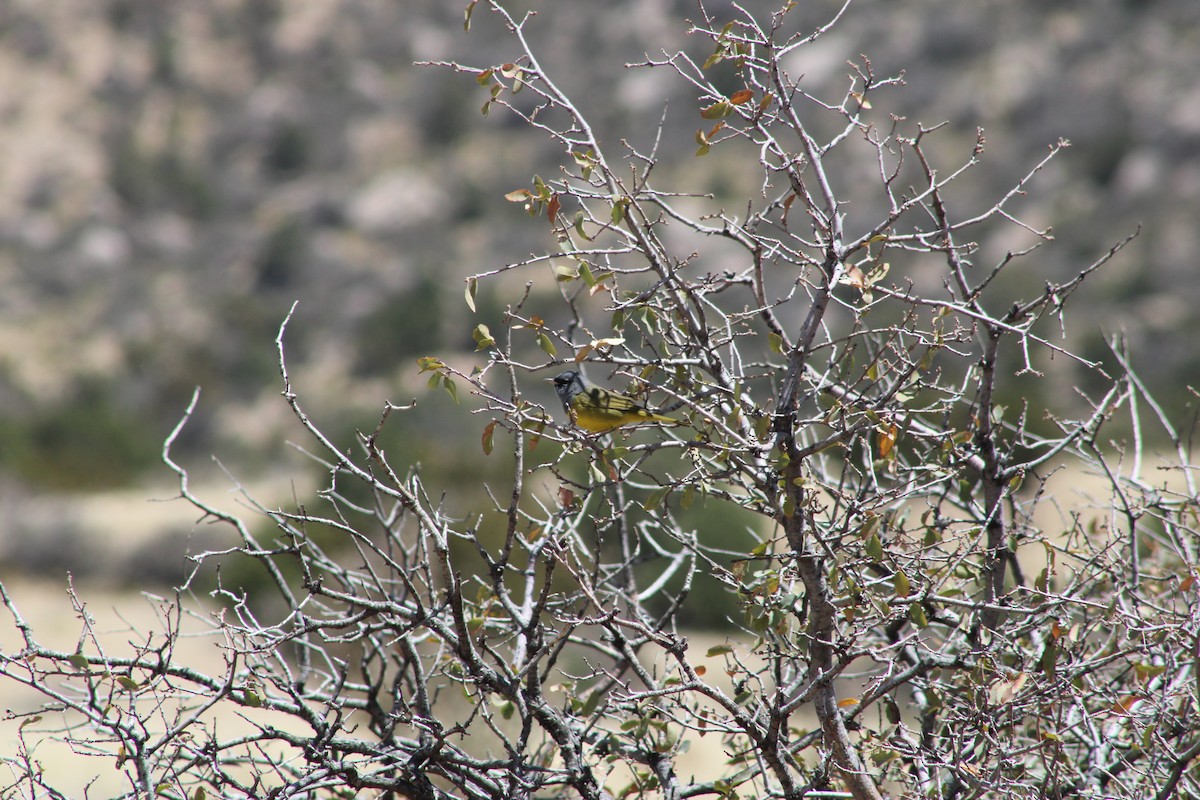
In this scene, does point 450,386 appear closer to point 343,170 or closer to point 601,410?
point 601,410

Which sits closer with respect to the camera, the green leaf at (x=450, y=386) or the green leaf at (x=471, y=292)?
the green leaf at (x=450, y=386)

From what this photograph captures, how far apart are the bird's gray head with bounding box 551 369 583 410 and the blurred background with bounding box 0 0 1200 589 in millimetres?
16229

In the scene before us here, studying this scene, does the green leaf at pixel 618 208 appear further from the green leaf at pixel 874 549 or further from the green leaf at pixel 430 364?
the green leaf at pixel 874 549

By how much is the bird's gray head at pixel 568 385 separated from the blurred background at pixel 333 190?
53.2 feet

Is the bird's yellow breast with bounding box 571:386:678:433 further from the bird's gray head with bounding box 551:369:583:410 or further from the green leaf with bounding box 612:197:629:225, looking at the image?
the green leaf with bounding box 612:197:629:225

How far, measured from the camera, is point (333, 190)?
4516cm

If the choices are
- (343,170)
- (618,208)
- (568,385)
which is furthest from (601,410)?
(343,170)

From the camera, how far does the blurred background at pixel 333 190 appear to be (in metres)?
29.7

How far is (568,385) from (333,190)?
43077 mm

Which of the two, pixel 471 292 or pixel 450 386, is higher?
pixel 471 292

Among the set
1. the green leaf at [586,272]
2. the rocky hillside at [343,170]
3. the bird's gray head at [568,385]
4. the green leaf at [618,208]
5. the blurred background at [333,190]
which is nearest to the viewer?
the green leaf at [618,208]

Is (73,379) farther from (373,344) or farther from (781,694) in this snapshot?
(781,694)

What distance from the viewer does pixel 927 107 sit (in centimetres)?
3631

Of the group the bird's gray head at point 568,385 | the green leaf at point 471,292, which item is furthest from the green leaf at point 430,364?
the bird's gray head at point 568,385
